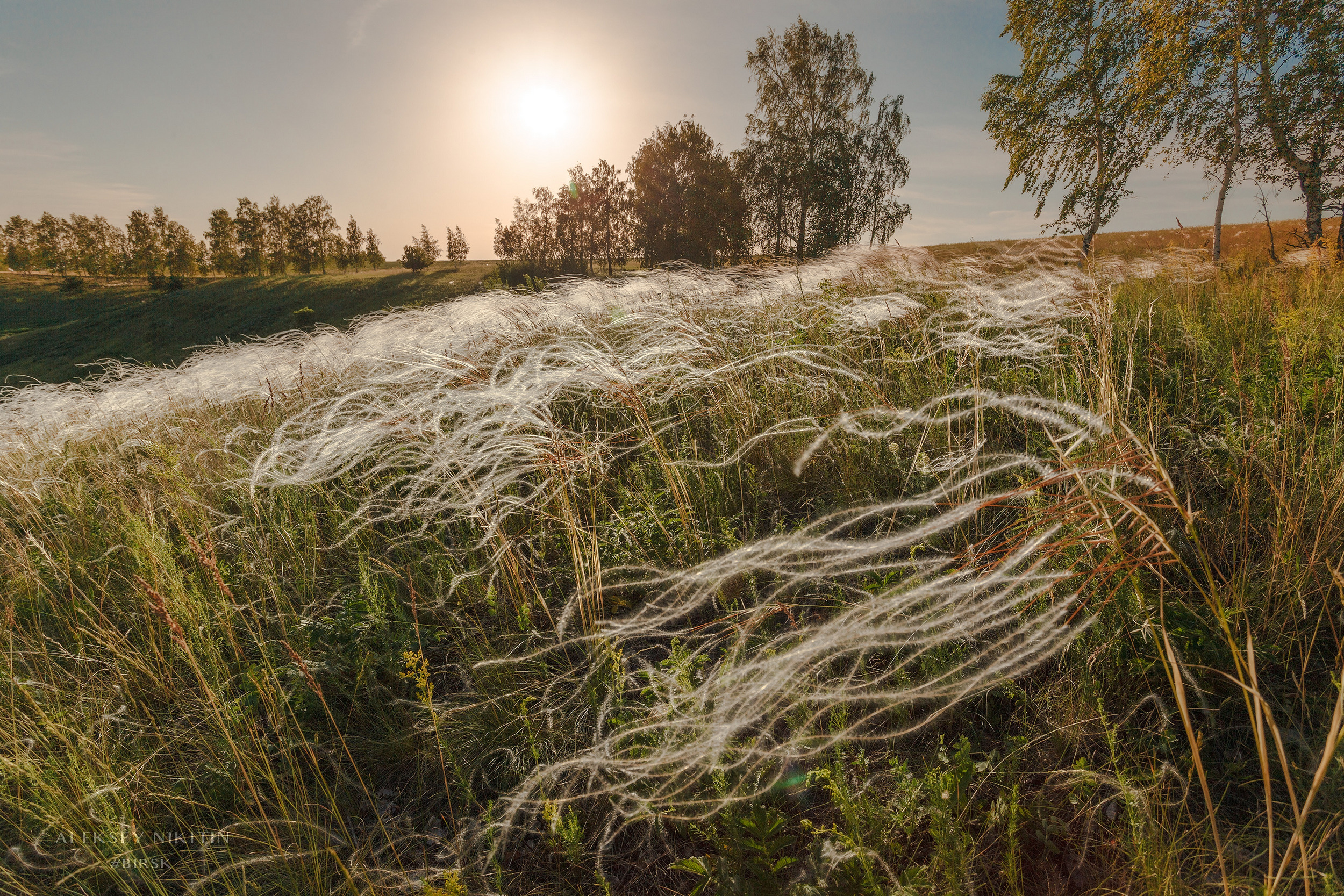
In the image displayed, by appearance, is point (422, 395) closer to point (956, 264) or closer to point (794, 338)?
point (794, 338)

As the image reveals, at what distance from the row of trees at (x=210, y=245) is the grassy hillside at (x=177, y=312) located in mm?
8858

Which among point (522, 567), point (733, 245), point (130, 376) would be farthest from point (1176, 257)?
point (733, 245)

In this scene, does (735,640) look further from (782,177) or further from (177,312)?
(177,312)

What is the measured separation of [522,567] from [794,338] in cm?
227

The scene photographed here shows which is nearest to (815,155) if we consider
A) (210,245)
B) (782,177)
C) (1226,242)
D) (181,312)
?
(782,177)

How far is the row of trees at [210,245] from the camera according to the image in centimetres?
5809

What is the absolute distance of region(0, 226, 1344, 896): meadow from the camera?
1.22 meters

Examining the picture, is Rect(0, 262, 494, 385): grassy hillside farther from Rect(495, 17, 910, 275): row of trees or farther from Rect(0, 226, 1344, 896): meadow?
Rect(0, 226, 1344, 896): meadow

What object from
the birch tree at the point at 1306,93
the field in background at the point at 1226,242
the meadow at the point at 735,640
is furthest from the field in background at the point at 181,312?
the meadow at the point at 735,640

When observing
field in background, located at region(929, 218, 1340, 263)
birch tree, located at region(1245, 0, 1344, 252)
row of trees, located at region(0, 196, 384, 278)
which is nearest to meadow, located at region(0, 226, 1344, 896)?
field in background, located at region(929, 218, 1340, 263)

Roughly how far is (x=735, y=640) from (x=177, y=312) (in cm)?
5609

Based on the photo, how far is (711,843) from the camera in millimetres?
1384

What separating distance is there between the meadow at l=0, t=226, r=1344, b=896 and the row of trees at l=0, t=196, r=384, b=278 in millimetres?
69369

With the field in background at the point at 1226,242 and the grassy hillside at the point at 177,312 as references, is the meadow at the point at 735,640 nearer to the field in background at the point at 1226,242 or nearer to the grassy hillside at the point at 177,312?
the field in background at the point at 1226,242
